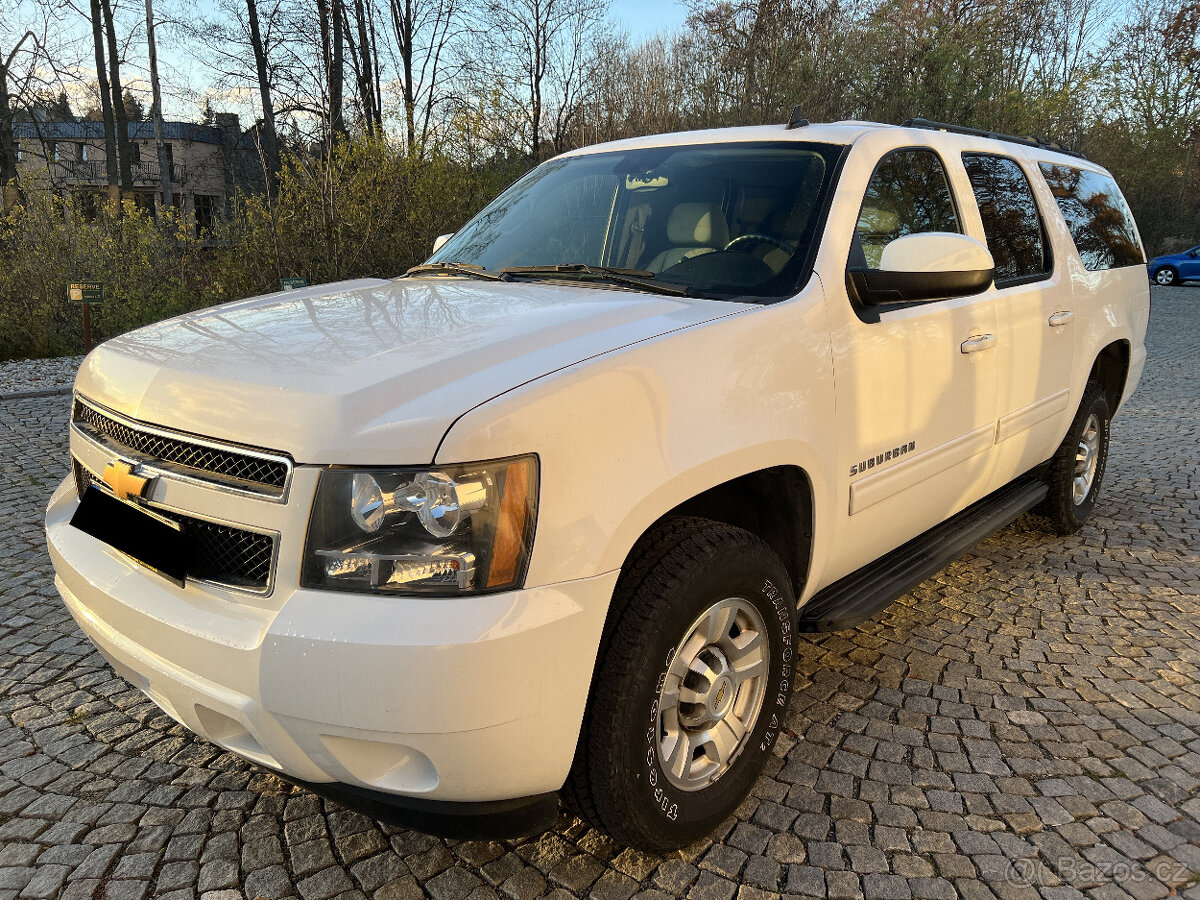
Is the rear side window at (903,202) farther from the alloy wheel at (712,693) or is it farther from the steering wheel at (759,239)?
the alloy wheel at (712,693)

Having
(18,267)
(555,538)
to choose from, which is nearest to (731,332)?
(555,538)

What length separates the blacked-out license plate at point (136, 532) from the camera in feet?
6.03

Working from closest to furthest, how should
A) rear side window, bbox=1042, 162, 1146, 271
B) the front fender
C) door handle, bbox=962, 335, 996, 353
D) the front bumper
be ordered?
the front bumper → the front fender → door handle, bbox=962, 335, 996, 353 → rear side window, bbox=1042, 162, 1146, 271

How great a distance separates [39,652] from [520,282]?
2455mm

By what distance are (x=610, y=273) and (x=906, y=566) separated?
4.93ft

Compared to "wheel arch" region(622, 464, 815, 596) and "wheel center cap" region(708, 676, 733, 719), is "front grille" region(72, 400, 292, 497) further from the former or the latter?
"wheel center cap" region(708, 676, 733, 719)

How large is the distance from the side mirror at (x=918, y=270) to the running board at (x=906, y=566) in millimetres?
961

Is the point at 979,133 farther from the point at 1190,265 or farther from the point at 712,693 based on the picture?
the point at 1190,265

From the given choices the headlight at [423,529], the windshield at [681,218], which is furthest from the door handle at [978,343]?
the headlight at [423,529]

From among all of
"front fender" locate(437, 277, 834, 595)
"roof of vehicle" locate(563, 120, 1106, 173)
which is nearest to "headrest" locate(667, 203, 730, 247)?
"roof of vehicle" locate(563, 120, 1106, 173)

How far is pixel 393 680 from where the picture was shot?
1.54 meters

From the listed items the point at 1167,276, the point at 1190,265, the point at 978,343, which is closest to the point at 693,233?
the point at 978,343

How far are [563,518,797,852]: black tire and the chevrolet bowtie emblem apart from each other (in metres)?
1.13

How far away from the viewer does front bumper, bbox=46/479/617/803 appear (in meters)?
1.55
